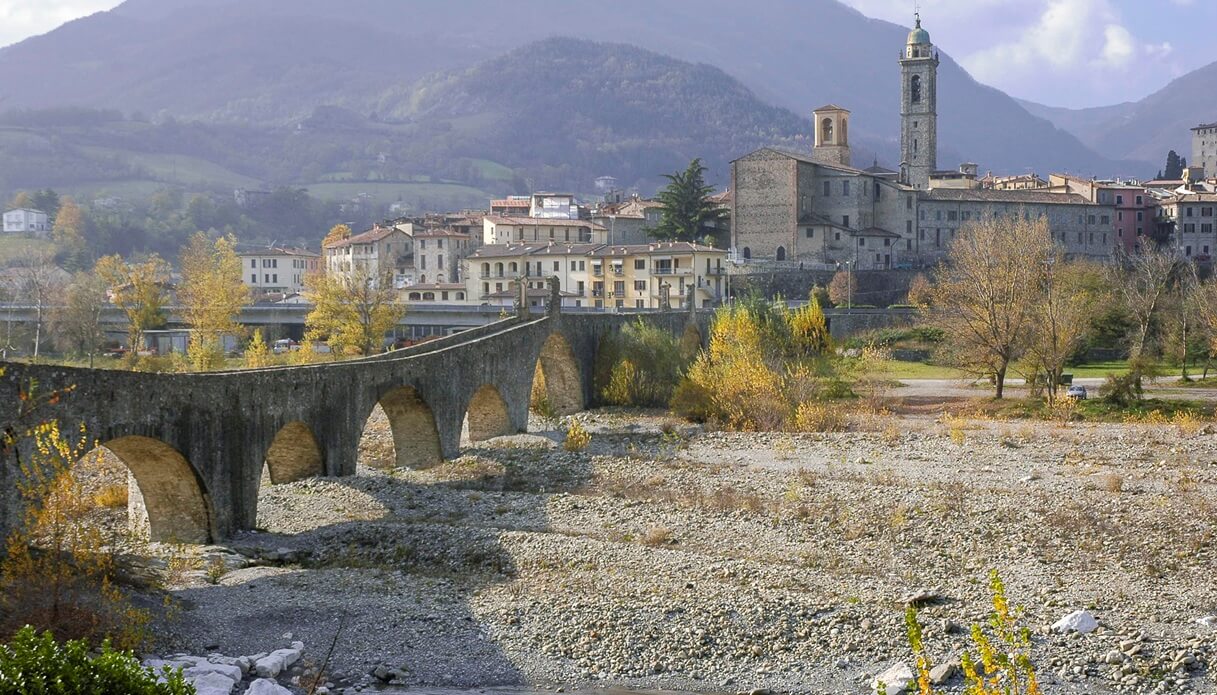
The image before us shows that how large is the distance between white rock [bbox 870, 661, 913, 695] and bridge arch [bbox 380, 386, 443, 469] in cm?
1984

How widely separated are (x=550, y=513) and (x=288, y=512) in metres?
5.80

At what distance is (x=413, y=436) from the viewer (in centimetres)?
3788

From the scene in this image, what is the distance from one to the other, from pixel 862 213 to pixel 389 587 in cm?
8030

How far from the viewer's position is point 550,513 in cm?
3119

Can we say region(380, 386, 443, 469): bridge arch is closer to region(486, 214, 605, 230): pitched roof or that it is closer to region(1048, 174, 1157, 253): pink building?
region(486, 214, 605, 230): pitched roof

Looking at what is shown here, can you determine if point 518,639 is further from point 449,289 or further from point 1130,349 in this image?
point 449,289

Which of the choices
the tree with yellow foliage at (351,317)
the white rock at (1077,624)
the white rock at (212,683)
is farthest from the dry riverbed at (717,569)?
the tree with yellow foliage at (351,317)

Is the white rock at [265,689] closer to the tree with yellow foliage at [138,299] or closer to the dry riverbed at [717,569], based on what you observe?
the dry riverbed at [717,569]

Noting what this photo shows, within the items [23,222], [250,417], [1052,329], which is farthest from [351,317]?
[23,222]

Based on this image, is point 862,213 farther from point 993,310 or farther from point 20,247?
point 20,247

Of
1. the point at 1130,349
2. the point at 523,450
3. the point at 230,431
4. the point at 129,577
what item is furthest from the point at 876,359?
the point at 129,577

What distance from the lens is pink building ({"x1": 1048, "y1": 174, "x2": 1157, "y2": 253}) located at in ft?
351

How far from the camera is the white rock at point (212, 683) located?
1817 centimetres

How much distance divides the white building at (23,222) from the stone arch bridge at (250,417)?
4601 inches
